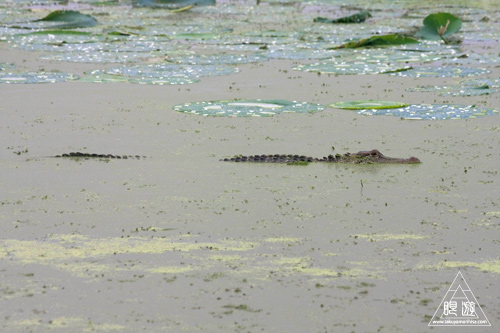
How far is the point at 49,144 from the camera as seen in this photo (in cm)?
429

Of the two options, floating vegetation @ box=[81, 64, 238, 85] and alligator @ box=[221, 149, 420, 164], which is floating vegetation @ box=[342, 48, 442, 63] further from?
alligator @ box=[221, 149, 420, 164]

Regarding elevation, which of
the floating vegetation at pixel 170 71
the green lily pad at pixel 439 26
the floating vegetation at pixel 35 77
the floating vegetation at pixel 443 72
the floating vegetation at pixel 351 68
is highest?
the green lily pad at pixel 439 26

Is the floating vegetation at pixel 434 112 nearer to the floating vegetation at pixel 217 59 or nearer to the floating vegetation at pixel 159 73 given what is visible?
the floating vegetation at pixel 159 73

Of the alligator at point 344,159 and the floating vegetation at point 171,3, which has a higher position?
the floating vegetation at point 171,3

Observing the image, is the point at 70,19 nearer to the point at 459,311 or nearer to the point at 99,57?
the point at 99,57

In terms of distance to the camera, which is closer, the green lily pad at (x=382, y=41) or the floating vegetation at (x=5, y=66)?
the floating vegetation at (x=5, y=66)

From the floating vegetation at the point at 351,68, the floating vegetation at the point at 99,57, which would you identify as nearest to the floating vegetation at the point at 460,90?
the floating vegetation at the point at 351,68

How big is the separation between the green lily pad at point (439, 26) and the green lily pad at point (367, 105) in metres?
3.84

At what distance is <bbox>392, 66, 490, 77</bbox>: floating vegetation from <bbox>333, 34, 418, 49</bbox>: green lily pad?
60.4 inches

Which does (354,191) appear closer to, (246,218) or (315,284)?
(246,218)

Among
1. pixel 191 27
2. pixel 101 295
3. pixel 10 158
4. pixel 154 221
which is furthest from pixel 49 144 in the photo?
pixel 191 27

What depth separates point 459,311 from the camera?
7.34ft

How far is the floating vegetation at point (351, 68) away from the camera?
6.62 meters

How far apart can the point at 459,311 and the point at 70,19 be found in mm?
9249
